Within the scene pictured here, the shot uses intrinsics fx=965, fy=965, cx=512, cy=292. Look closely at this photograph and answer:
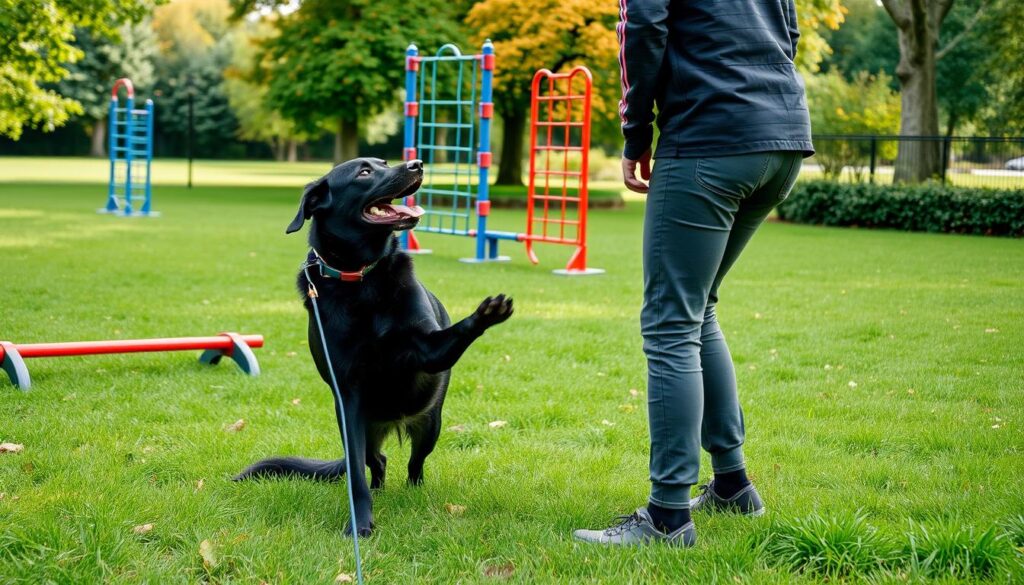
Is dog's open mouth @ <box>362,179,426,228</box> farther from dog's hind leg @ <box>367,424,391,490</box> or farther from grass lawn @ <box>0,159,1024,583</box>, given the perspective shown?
grass lawn @ <box>0,159,1024,583</box>

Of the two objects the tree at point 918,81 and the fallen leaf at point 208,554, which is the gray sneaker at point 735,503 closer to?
the fallen leaf at point 208,554

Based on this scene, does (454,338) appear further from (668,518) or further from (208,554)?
(208,554)

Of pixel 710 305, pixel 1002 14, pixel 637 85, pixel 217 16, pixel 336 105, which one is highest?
pixel 217 16

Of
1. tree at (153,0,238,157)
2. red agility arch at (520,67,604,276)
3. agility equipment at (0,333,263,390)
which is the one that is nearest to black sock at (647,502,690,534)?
agility equipment at (0,333,263,390)

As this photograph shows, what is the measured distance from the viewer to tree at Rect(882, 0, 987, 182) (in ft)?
64.7

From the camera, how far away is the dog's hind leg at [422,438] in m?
3.68

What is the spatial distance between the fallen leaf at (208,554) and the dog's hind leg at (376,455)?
2.63ft

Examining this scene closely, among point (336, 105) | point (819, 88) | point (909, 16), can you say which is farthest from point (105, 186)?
point (819, 88)

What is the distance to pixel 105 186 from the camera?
95.8 feet

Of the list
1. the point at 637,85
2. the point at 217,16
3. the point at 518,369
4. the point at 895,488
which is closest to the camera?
the point at 637,85

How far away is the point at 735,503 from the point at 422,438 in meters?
1.19

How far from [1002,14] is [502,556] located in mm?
31114

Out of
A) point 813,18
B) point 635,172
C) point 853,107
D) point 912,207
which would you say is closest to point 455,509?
point 635,172

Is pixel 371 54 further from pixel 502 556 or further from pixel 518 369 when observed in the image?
pixel 502 556
